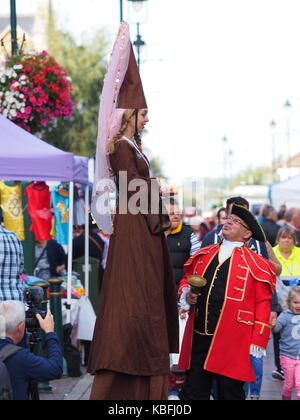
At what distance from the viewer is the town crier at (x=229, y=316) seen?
19.5ft

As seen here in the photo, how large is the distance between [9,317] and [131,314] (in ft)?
2.43

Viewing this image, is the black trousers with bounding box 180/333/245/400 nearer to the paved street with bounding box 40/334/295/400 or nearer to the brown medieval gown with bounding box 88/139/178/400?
the brown medieval gown with bounding box 88/139/178/400

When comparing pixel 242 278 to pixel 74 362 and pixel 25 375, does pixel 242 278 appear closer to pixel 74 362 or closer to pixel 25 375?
pixel 25 375

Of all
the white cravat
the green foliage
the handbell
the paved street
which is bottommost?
the paved street

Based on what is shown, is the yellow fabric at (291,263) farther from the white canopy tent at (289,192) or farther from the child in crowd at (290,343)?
the white canopy tent at (289,192)

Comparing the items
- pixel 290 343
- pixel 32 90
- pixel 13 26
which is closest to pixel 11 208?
pixel 32 90

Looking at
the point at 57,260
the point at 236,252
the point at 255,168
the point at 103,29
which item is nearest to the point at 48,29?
the point at 103,29

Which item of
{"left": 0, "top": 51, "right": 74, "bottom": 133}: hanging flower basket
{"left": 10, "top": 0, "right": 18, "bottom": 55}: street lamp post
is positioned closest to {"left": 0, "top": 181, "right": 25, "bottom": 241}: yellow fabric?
{"left": 0, "top": 51, "right": 74, "bottom": 133}: hanging flower basket

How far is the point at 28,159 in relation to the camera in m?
7.89

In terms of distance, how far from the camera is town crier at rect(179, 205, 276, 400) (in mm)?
5949

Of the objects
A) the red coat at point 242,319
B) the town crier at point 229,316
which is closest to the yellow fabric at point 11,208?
the town crier at point 229,316

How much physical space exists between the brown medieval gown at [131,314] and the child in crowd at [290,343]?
2.75 metres

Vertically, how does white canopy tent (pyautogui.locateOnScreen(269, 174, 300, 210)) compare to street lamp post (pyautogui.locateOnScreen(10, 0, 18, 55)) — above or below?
below

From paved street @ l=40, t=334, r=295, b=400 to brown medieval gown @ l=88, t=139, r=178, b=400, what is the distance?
10.1ft
